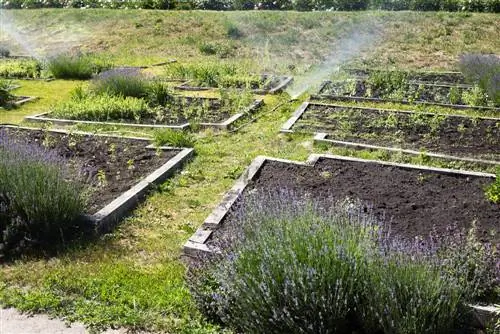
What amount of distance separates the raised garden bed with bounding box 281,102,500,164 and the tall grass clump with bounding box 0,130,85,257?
3903mm

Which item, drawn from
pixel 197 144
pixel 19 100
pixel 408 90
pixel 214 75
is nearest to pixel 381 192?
pixel 197 144

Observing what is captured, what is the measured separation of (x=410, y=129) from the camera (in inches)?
333

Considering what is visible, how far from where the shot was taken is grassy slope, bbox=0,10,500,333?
Result: 13.5ft

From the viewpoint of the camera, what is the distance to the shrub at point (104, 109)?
365 inches

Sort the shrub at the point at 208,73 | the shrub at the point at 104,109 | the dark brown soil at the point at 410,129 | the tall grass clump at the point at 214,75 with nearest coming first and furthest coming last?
the dark brown soil at the point at 410,129
the shrub at the point at 104,109
the tall grass clump at the point at 214,75
the shrub at the point at 208,73

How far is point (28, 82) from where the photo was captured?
13.4 metres

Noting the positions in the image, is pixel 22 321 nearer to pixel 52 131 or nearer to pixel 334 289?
pixel 334 289

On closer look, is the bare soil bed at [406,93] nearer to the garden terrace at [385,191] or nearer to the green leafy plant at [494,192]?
the garden terrace at [385,191]

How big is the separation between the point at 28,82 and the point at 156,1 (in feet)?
41.5

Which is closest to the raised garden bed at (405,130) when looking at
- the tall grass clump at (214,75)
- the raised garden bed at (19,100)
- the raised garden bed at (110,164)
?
the raised garden bed at (110,164)

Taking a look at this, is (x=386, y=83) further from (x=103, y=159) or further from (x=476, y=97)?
(x=103, y=159)

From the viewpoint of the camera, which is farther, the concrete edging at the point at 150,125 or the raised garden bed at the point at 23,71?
the raised garden bed at the point at 23,71

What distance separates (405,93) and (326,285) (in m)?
8.16

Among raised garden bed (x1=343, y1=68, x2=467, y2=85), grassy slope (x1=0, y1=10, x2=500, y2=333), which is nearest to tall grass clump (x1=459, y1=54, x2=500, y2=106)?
raised garden bed (x1=343, y1=68, x2=467, y2=85)
